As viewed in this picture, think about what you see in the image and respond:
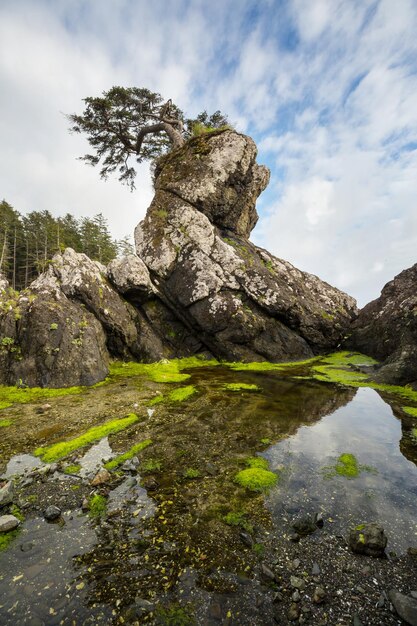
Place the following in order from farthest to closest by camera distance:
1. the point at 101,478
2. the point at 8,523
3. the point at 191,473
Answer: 1. the point at 191,473
2. the point at 101,478
3. the point at 8,523

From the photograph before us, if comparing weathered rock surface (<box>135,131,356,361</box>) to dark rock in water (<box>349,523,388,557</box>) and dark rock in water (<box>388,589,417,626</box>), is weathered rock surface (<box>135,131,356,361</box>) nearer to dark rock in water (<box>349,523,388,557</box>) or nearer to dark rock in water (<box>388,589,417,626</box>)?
dark rock in water (<box>349,523,388,557</box>)

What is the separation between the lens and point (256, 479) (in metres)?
7.80

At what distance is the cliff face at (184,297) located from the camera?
60.0ft

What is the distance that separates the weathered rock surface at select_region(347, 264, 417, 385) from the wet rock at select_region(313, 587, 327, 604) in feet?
55.1

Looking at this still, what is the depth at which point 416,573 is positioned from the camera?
5078 millimetres

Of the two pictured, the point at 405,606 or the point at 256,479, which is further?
the point at 256,479

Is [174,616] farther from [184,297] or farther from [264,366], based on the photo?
[184,297]

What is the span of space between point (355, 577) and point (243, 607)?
2033 mm

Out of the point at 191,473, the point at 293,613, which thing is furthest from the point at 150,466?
the point at 293,613

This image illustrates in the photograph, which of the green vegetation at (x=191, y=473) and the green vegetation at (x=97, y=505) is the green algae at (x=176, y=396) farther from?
the green vegetation at (x=97, y=505)

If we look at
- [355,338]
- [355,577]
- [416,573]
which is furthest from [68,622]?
[355,338]

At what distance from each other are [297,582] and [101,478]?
513 centimetres

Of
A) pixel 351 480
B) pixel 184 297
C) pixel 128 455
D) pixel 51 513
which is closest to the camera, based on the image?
pixel 51 513

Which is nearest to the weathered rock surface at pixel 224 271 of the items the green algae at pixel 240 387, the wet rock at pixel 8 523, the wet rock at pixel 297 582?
the green algae at pixel 240 387
